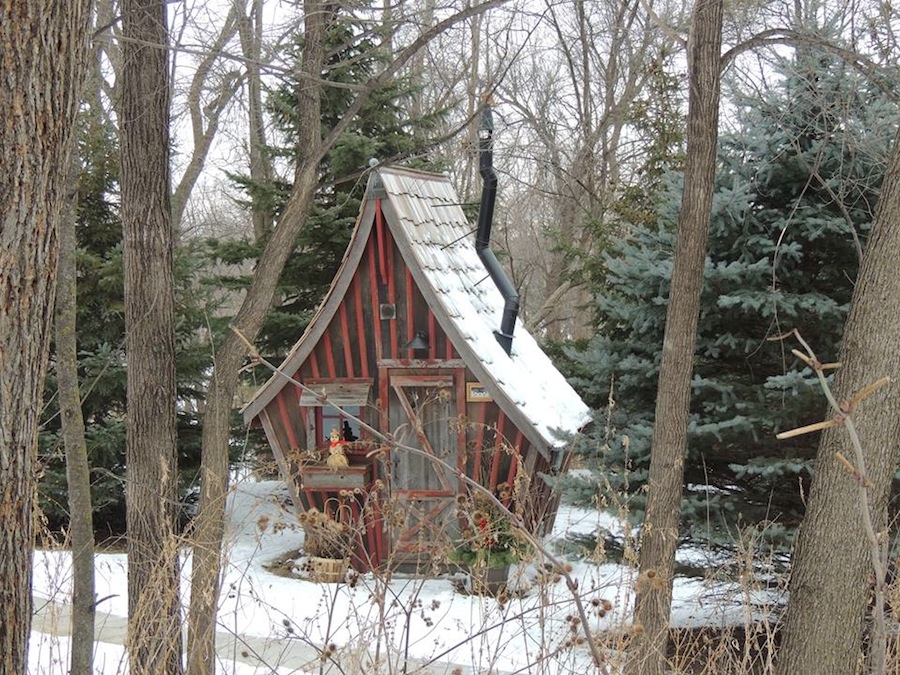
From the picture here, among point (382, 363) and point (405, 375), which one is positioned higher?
point (382, 363)

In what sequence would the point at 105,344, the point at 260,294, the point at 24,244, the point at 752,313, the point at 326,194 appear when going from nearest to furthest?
the point at 24,244, the point at 260,294, the point at 752,313, the point at 105,344, the point at 326,194

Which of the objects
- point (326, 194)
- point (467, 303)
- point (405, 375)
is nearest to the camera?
point (405, 375)

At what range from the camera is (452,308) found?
372 inches

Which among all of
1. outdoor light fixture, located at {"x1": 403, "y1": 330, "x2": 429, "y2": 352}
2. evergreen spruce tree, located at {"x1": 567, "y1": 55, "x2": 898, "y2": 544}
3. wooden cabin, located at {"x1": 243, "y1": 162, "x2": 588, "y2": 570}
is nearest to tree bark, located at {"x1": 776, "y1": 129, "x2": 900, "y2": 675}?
evergreen spruce tree, located at {"x1": 567, "y1": 55, "x2": 898, "y2": 544}

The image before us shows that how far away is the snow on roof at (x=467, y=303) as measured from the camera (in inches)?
364

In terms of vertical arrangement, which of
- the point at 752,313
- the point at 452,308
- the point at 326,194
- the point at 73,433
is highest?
the point at 326,194

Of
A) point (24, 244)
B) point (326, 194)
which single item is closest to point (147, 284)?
point (24, 244)

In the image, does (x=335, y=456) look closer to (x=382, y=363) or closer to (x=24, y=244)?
(x=382, y=363)

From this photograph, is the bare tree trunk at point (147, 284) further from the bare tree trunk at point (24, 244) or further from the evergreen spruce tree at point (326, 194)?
the evergreen spruce tree at point (326, 194)

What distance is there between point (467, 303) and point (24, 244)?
25.9ft

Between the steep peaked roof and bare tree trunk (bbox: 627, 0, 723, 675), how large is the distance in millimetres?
2963

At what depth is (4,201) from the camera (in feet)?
7.22

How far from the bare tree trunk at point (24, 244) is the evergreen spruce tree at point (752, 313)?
4.73 m

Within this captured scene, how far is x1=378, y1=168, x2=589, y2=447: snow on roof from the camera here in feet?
30.3
